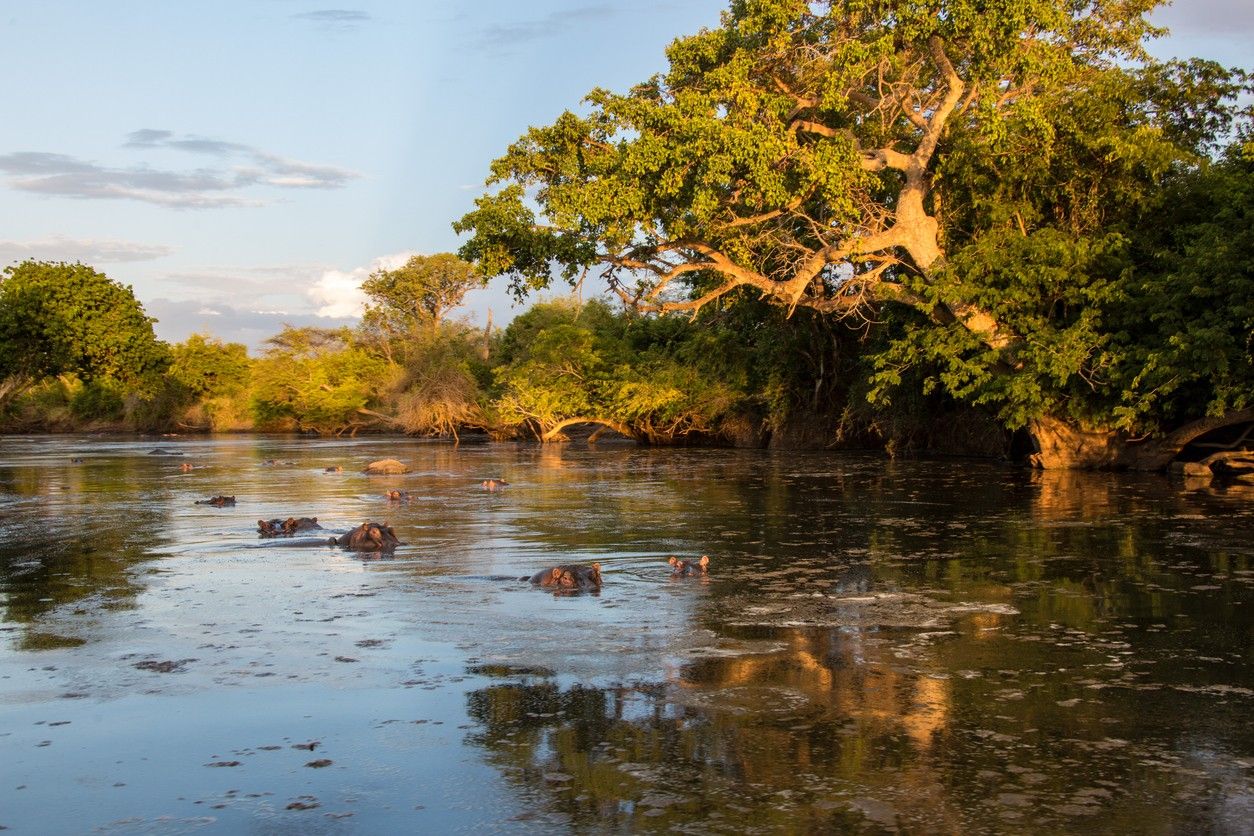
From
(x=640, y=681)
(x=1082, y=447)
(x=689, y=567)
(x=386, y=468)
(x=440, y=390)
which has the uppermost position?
(x=440, y=390)

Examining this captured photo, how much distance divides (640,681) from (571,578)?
366 cm

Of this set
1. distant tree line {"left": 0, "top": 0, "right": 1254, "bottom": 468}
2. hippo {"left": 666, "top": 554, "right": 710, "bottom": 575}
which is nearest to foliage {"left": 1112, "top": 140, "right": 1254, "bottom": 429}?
distant tree line {"left": 0, "top": 0, "right": 1254, "bottom": 468}

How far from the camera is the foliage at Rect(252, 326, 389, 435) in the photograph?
209ft

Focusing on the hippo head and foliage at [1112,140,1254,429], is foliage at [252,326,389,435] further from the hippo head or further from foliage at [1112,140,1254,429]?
the hippo head

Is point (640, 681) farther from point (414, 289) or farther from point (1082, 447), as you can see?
point (414, 289)

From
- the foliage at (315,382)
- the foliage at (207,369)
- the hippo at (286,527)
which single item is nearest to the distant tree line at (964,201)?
the hippo at (286,527)

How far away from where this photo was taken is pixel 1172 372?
21938mm

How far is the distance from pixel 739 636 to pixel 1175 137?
73.1ft

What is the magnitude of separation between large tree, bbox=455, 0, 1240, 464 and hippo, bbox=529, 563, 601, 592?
1204 cm

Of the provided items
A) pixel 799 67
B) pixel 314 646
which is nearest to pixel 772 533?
pixel 314 646

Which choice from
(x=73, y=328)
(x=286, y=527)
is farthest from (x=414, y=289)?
(x=286, y=527)

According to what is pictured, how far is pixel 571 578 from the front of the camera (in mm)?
10922

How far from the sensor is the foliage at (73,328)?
45125 millimetres

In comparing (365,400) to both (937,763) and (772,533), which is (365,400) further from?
(937,763)
